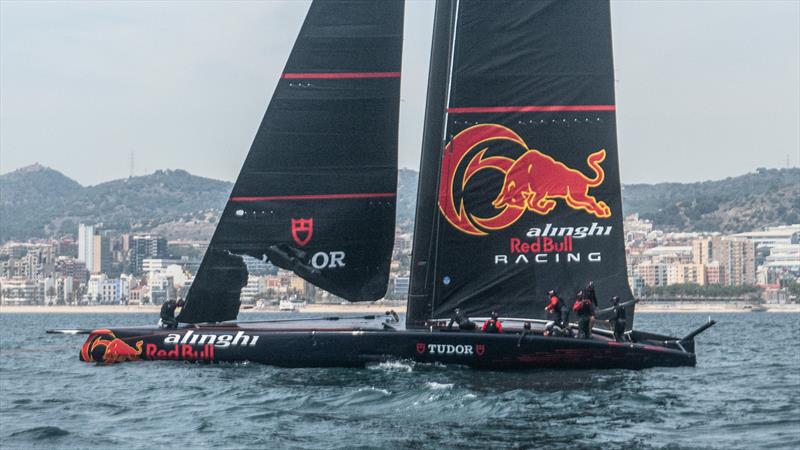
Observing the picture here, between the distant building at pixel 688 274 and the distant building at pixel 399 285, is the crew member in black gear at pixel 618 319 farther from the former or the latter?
the distant building at pixel 688 274

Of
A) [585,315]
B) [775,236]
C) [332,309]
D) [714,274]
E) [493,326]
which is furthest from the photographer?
[775,236]

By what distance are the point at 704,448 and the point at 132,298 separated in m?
153

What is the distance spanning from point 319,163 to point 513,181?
3.50 meters

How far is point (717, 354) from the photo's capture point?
31.4 m

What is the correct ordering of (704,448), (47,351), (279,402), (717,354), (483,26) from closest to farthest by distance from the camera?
1. (704,448)
2. (279,402)
3. (483,26)
4. (717,354)
5. (47,351)

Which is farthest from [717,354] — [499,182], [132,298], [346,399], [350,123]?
[132,298]

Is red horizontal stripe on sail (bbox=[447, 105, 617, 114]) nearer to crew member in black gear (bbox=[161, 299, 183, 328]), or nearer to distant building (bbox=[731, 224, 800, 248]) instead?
crew member in black gear (bbox=[161, 299, 183, 328])

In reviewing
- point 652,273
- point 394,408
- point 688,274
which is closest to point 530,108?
point 394,408

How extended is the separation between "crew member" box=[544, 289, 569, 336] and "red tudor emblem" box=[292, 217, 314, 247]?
175 inches

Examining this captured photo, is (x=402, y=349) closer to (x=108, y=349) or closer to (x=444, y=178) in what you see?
(x=444, y=178)

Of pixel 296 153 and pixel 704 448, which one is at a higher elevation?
pixel 296 153

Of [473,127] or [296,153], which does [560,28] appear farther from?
[296,153]

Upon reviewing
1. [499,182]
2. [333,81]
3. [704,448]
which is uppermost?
[333,81]

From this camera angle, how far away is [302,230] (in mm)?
23984
